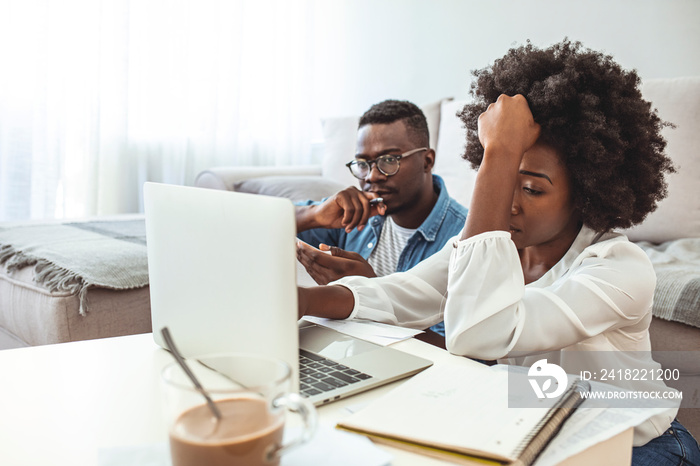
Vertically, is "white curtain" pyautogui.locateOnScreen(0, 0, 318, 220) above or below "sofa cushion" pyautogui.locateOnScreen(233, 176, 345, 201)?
above

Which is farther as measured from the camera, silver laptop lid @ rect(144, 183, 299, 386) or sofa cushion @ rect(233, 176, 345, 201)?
sofa cushion @ rect(233, 176, 345, 201)

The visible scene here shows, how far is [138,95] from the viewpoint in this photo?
9.40 ft

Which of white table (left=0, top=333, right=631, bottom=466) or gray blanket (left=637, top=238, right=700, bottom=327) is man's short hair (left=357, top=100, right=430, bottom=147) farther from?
white table (left=0, top=333, right=631, bottom=466)

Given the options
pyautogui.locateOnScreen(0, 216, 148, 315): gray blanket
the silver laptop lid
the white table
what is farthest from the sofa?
the silver laptop lid

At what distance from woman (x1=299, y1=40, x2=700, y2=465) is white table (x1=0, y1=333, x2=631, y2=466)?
136mm

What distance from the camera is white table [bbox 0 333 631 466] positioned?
1.74 feet

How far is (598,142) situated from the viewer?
3.17 feet

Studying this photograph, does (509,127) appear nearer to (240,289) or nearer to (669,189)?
(240,289)

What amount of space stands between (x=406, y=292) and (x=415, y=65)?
2.29 meters

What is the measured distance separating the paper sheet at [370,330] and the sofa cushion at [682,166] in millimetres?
1363

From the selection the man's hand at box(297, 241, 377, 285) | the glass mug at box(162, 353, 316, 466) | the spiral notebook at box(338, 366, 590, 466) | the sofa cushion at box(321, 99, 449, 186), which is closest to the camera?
the glass mug at box(162, 353, 316, 466)

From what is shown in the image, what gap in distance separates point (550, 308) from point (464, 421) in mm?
362

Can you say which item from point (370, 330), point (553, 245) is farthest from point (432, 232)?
point (370, 330)

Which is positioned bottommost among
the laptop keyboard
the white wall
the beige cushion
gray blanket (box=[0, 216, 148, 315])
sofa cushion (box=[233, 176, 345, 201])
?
gray blanket (box=[0, 216, 148, 315])
